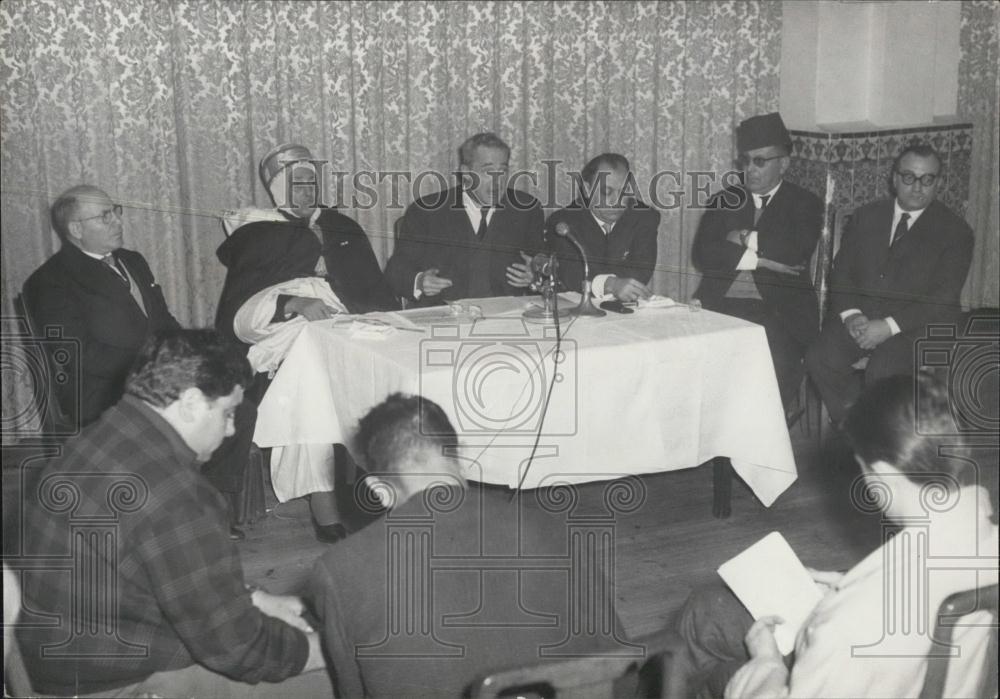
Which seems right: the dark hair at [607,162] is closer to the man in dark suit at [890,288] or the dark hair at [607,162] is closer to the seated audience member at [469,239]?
the seated audience member at [469,239]

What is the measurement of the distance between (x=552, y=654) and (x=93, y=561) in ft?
2.35

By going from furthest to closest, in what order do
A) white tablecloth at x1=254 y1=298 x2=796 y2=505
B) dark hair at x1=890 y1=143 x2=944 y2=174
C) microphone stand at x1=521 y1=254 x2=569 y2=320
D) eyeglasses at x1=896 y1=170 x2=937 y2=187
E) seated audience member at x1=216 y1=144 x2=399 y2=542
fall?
dark hair at x1=890 y1=143 x2=944 y2=174 < eyeglasses at x1=896 y1=170 x2=937 y2=187 < seated audience member at x1=216 y1=144 x2=399 y2=542 < microphone stand at x1=521 y1=254 x2=569 y2=320 < white tablecloth at x1=254 y1=298 x2=796 y2=505

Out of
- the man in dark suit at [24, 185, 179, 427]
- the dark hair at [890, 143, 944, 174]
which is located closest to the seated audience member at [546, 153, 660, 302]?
the dark hair at [890, 143, 944, 174]

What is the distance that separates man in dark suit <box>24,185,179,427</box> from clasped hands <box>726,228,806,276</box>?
7.10ft

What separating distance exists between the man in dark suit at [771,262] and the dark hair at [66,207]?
7.42 ft

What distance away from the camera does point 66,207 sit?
3422 millimetres

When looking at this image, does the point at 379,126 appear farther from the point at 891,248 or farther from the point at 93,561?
the point at 93,561

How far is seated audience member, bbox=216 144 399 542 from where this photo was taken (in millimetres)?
3365

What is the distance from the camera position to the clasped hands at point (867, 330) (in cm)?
366

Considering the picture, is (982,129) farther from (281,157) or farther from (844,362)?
(281,157)

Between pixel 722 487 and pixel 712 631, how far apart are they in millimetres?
1309

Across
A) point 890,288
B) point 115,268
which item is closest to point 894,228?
point 890,288

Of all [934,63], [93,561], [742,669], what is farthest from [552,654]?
[934,63]

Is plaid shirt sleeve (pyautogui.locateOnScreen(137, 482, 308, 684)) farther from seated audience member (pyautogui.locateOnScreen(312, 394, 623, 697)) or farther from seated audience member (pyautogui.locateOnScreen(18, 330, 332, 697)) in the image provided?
seated audience member (pyautogui.locateOnScreen(312, 394, 623, 697))
